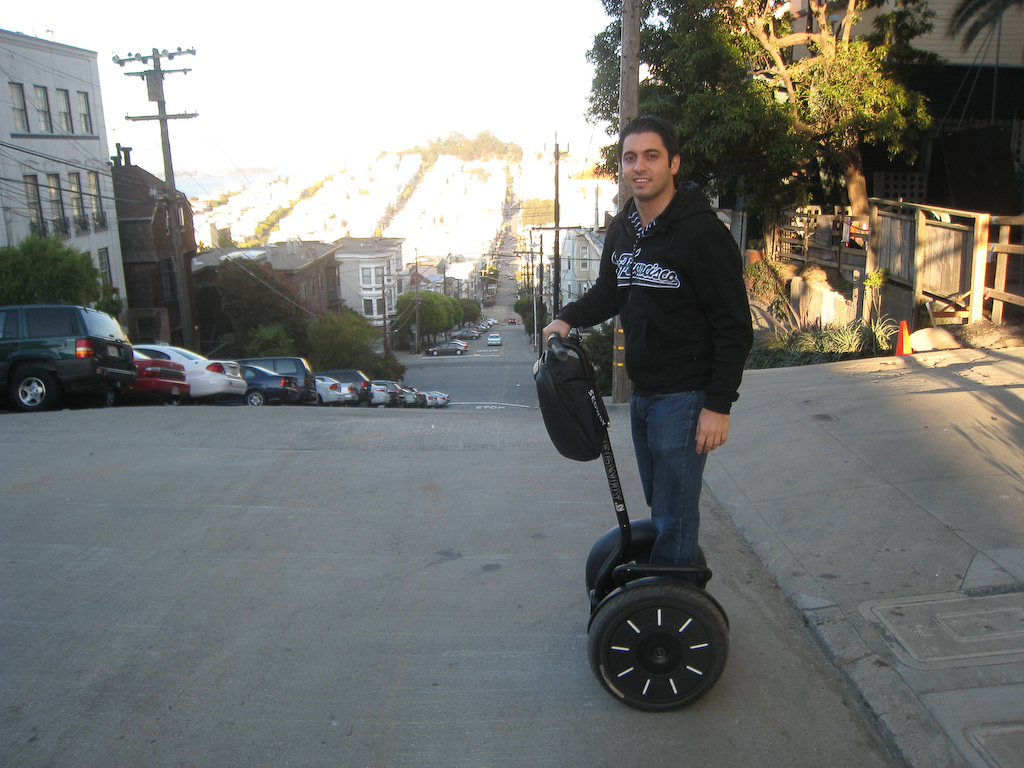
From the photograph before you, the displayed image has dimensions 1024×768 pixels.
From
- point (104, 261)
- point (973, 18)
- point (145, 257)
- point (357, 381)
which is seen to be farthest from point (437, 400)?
point (973, 18)

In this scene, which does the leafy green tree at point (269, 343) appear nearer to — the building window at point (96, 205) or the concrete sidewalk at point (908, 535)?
the building window at point (96, 205)

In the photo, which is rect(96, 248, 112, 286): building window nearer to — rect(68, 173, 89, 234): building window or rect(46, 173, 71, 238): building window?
rect(68, 173, 89, 234): building window

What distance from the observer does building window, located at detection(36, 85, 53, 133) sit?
28.2 meters

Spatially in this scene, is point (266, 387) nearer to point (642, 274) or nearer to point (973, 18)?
point (642, 274)

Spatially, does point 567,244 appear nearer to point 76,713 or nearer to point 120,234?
point 120,234

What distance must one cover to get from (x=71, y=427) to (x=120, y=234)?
30.7m

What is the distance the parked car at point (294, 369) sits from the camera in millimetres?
18875

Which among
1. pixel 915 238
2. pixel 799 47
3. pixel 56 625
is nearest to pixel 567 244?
pixel 799 47

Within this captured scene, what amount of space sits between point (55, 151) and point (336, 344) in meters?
14.5

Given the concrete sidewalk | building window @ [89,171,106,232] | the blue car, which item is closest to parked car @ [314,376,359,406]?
the blue car

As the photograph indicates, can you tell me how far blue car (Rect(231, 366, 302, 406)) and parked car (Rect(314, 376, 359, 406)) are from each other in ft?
7.52

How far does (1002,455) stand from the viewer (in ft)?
16.5

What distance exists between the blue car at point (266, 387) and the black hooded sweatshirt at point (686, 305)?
15170 mm

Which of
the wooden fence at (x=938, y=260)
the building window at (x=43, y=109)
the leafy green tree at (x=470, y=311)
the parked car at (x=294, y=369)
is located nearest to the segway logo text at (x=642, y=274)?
the wooden fence at (x=938, y=260)
